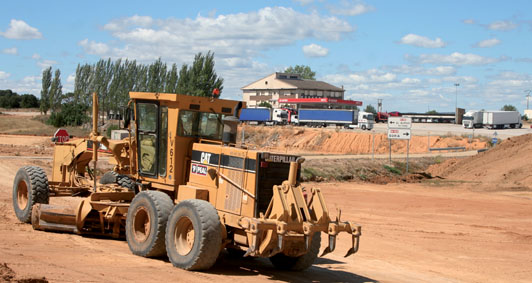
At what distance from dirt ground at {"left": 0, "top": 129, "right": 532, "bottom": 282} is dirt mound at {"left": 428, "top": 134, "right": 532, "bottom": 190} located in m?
3.62

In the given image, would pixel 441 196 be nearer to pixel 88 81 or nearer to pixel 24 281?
pixel 24 281

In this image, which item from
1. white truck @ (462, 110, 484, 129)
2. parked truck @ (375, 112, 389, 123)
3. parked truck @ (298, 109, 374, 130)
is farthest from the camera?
parked truck @ (375, 112, 389, 123)

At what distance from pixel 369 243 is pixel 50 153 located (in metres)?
25.3

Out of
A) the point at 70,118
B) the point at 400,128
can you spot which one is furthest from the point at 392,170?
the point at 70,118

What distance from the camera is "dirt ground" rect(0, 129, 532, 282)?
998 cm

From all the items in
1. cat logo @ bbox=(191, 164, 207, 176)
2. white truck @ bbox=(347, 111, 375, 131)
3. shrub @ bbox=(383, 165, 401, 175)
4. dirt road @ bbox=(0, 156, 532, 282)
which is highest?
white truck @ bbox=(347, 111, 375, 131)

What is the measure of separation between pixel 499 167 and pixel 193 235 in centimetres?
3078

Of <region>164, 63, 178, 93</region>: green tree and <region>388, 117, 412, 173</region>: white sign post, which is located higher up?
<region>164, 63, 178, 93</region>: green tree

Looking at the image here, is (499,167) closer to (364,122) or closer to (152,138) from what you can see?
(152,138)

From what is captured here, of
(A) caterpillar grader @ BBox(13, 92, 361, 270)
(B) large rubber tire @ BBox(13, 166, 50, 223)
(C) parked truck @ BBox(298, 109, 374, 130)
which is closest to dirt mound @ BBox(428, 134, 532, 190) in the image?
(A) caterpillar grader @ BBox(13, 92, 361, 270)

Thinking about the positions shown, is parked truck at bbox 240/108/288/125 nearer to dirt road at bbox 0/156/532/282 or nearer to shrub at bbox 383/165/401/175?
shrub at bbox 383/165/401/175

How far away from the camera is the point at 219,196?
36.6 ft

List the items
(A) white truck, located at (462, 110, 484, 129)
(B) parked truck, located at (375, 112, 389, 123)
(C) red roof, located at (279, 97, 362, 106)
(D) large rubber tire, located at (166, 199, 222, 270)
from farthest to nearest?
(C) red roof, located at (279, 97, 362, 106) → (B) parked truck, located at (375, 112, 389, 123) → (A) white truck, located at (462, 110, 484, 129) → (D) large rubber tire, located at (166, 199, 222, 270)

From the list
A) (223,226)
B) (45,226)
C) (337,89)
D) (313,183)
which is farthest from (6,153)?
(337,89)
